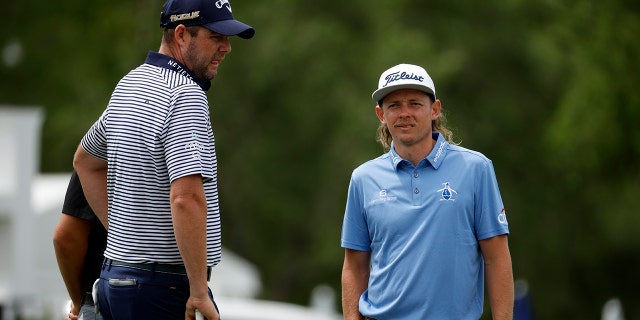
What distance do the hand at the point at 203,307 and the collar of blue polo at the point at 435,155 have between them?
3.36 feet

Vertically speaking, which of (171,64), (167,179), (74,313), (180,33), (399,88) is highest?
(180,33)

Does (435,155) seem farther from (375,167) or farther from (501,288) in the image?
(501,288)

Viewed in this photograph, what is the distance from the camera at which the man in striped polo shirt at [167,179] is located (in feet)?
15.5

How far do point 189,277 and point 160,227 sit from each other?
0.26 m

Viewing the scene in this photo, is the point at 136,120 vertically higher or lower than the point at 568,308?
higher

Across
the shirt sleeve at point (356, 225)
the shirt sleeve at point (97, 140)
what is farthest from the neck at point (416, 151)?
the shirt sleeve at point (97, 140)

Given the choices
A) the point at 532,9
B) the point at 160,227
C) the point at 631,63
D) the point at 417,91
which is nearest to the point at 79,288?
the point at 160,227

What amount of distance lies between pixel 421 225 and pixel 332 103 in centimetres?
2585

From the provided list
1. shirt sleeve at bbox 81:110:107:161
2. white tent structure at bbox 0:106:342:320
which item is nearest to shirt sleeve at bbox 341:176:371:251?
shirt sleeve at bbox 81:110:107:161

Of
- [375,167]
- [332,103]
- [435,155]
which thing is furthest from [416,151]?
[332,103]

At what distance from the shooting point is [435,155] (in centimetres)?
526

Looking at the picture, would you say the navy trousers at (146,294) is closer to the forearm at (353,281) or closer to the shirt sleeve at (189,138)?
the shirt sleeve at (189,138)

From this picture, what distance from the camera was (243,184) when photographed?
32.8 meters

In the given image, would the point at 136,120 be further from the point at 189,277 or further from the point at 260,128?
the point at 260,128
